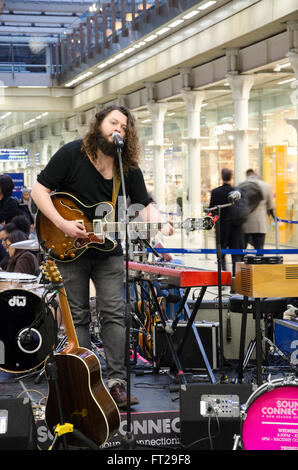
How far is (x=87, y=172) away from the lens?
387 cm

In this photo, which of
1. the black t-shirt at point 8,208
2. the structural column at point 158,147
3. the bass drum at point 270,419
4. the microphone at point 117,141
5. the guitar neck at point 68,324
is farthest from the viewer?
the structural column at point 158,147

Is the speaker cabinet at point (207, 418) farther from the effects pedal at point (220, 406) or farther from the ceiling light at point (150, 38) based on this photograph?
the ceiling light at point (150, 38)

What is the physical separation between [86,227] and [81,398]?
35.0 inches

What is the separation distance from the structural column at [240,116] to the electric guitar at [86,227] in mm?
9414

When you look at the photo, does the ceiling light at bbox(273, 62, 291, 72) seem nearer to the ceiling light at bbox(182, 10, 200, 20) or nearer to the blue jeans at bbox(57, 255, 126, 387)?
the ceiling light at bbox(182, 10, 200, 20)

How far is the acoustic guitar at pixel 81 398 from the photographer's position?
11.2 feet

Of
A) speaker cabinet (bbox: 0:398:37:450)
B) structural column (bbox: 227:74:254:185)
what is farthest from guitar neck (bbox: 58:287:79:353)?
structural column (bbox: 227:74:254:185)

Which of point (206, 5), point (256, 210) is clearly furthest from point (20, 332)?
point (206, 5)

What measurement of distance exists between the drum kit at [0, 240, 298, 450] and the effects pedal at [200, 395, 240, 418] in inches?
10.6

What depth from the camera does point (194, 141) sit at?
1614 cm

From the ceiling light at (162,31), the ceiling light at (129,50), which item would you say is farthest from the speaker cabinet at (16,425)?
the ceiling light at (129,50)

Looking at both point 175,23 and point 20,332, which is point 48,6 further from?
point 20,332

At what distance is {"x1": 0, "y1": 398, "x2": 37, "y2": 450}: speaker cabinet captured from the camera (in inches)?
125

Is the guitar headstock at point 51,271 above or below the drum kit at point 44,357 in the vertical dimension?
above
